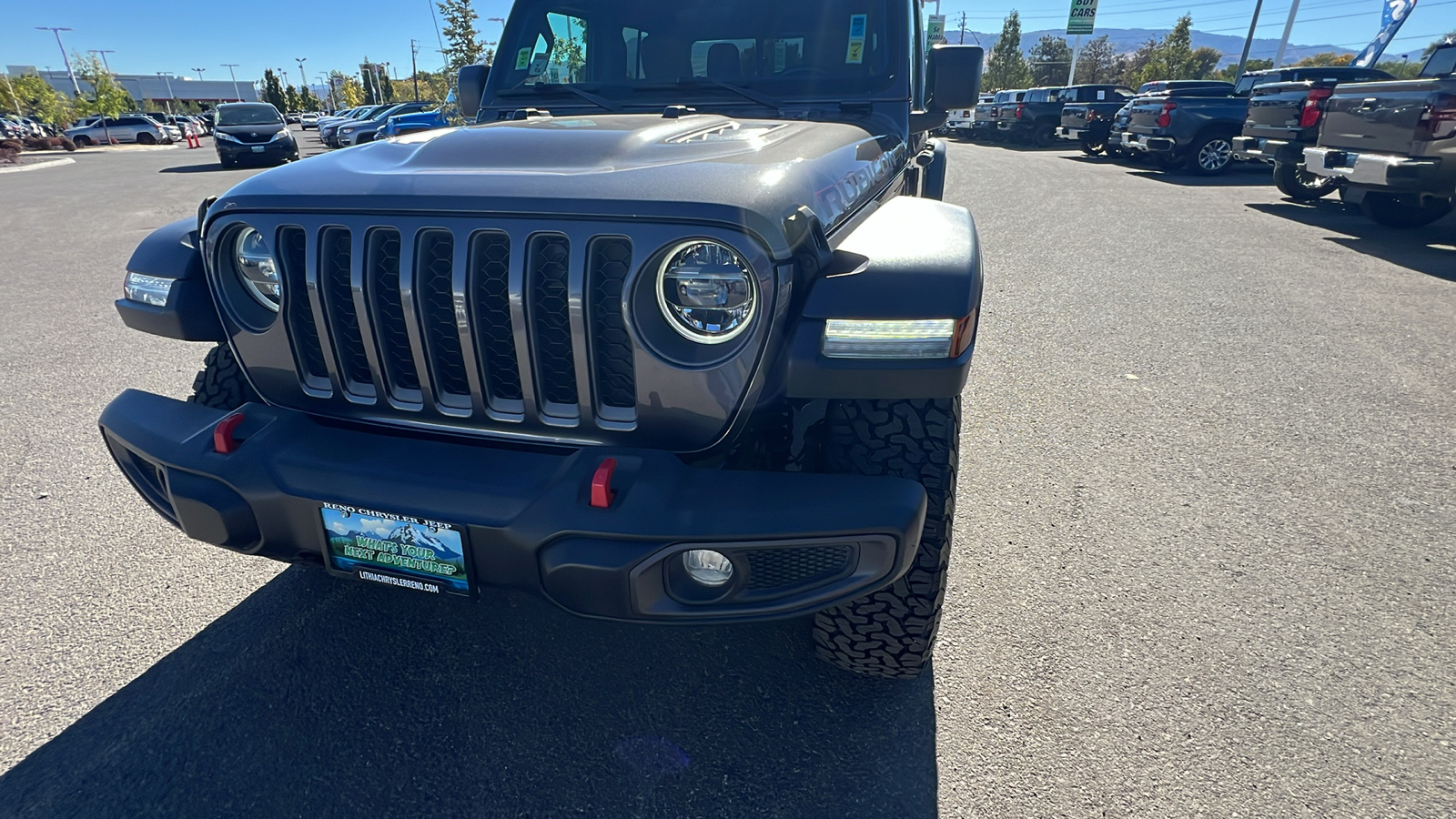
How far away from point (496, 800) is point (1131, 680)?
1713 mm

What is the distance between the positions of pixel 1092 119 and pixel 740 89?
57.2 ft

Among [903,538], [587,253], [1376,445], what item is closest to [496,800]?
[903,538]

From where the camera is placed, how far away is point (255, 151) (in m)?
18.3

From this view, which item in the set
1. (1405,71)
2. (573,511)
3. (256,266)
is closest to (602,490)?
(573,511)

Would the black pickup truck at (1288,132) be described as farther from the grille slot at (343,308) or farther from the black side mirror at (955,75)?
the grille slot at (343,308)

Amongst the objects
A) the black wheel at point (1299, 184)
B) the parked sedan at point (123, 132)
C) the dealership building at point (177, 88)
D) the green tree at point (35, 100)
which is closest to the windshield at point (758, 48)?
the black wheel at point (1299, 184)

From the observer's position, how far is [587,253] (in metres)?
1.59

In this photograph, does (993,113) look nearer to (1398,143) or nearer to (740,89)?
(1398,143)

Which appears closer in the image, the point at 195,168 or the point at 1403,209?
the point at 1403,209

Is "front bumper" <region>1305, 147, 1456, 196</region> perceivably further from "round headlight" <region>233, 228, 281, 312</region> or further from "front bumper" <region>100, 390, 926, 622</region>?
"round headlight" <region>233, 228, 281, 312</region>

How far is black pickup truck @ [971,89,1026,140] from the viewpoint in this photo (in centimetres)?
2208

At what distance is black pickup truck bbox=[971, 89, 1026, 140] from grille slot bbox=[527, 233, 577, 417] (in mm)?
21970

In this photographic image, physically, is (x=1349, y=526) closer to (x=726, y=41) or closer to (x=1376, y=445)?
(x=1376, y=445)

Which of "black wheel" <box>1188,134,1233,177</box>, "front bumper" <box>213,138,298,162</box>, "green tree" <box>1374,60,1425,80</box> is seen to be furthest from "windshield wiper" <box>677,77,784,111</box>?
"front bumper" <box>213,138,298,162</box>
